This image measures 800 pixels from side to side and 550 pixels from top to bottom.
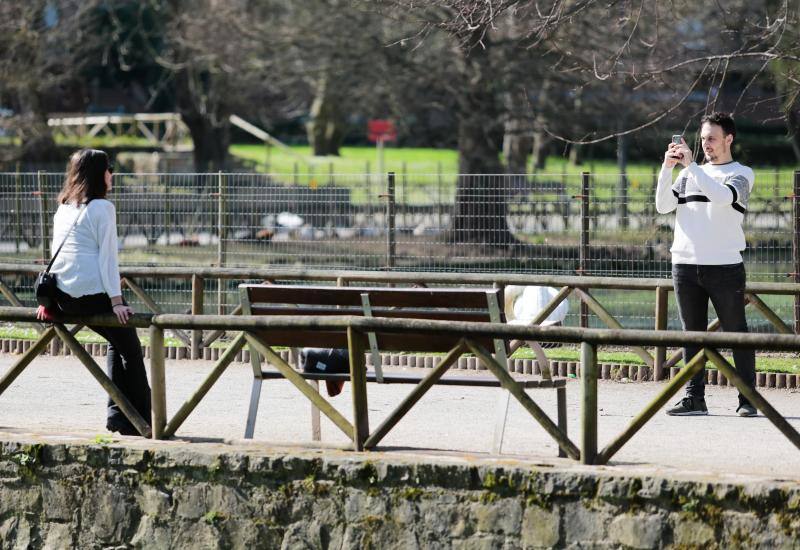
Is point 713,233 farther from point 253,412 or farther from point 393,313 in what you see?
point 253,412

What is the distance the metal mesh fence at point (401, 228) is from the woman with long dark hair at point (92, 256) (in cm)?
664

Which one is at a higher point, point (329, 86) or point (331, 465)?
point (329, 86)

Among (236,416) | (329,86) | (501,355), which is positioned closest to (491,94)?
(329,86)

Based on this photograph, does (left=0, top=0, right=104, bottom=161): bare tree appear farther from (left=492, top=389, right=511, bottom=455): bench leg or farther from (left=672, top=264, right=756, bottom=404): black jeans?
(left=492, top=389, right=511, bottom=455): bench leg

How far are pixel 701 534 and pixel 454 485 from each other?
114 centimetres

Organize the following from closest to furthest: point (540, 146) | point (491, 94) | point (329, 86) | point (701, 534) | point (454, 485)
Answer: point (701, 534), point (454, 485), point (491, 94), point (329, 86), point (540, 146)

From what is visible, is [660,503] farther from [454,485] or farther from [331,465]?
[331,465]

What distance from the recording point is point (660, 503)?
648 cm

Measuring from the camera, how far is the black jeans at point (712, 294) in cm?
902

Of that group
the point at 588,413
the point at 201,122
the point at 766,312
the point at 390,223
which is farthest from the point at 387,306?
the point at 201,122

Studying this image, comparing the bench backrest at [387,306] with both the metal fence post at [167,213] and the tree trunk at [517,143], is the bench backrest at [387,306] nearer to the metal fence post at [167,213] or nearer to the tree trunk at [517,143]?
the metal fence post at [167,213]

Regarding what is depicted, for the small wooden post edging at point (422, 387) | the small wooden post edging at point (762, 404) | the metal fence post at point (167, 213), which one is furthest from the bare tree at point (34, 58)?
the small wooden post edging at point (762, 404)

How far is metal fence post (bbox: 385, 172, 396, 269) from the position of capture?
15469mm

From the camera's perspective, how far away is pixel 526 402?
7.02 metres
